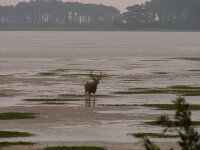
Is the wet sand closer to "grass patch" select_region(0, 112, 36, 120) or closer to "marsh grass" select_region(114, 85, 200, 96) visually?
"grass patch" select_region(0, 112, 36, 120)

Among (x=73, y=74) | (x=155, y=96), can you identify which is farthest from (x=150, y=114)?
(x=73, y=74)

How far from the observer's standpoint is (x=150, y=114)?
91.9 feet

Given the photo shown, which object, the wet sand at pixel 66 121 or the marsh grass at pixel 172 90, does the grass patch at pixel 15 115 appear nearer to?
the wet sand at pixel 66 121

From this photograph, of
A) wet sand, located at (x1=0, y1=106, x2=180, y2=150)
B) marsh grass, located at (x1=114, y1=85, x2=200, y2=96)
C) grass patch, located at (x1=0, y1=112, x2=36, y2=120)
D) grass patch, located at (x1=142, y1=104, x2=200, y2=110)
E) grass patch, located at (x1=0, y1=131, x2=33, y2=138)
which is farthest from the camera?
marsh grass, located at (x1=114, y1=85, x2=200, y2=96)

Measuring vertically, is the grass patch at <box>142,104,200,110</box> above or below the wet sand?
below

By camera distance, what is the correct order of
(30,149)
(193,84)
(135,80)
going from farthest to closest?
(135,80)
(193,84)
(30,149)

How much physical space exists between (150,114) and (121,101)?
5.63 meters

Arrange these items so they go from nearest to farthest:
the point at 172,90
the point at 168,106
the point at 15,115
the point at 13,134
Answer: the point at 13,134 < the point at 15,115 < the point at 168,106 < the point at 172,90

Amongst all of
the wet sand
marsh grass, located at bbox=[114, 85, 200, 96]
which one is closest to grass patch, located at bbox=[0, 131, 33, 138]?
the wet sand

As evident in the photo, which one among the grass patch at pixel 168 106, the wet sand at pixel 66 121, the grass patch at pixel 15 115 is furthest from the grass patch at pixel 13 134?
the grass patch at pixel 168 106

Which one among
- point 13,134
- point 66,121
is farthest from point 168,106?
point 13,134

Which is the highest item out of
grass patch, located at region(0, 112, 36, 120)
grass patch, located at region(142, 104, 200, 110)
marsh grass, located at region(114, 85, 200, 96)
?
grass patch, located at region(0, 112, 36, 120)

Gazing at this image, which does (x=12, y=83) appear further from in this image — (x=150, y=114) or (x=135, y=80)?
(x=150, y=114)

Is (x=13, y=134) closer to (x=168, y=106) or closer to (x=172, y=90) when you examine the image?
(x=168, y=106)
